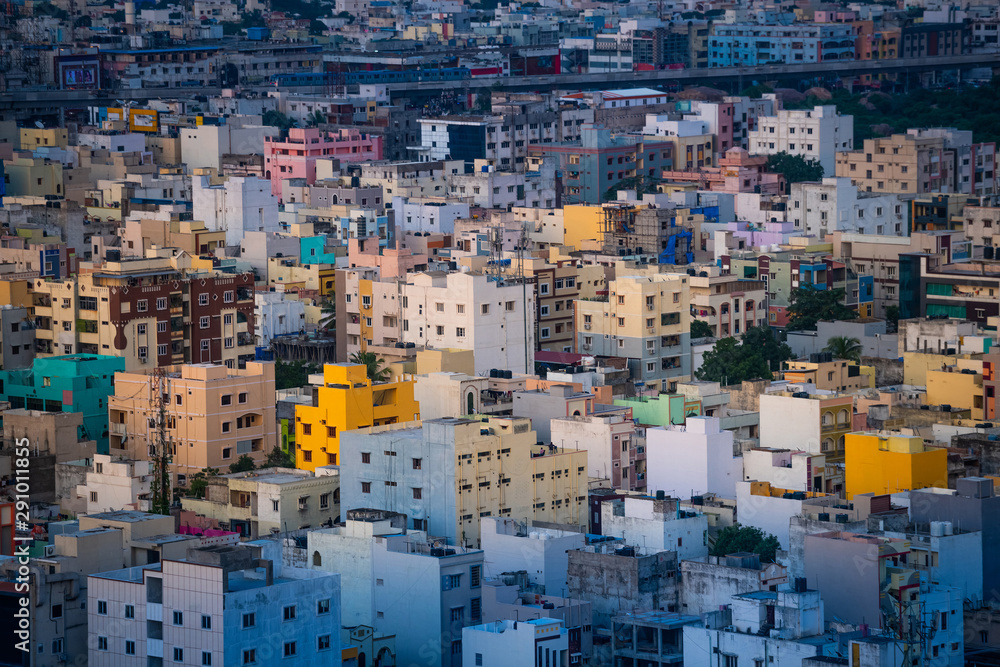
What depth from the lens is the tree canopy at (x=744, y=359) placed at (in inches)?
2980

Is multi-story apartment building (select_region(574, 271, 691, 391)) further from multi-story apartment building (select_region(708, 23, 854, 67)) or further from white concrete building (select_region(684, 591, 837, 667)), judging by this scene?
multi-story apartment building (select_region(708, 23, 854, 67))

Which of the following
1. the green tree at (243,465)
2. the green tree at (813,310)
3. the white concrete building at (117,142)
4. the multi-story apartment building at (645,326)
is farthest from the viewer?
the white concrete building at (117,142)

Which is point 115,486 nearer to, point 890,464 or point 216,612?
point 216,612

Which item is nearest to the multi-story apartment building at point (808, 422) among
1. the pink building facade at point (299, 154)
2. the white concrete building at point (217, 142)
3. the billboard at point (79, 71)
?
the pink building facade at point (299, 154)

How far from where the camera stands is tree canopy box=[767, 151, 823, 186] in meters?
118

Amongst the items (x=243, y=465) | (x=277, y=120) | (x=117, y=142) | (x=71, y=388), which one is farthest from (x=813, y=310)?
(x=277, y=120)

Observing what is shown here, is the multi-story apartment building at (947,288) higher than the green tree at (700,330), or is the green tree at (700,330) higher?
the multi-story apartment building at (947,288)

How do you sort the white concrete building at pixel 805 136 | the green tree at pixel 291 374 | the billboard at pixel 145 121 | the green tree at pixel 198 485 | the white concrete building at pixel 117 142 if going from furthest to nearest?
the billboard at pixel 145 121 < the white concrete building at pixel 117 142 < the white concrete building at pixel 805 136 < the green tree at pixel 291 374 < the green tree at pixel 198 485

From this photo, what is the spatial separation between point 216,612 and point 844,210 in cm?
6017

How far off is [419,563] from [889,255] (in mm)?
41485

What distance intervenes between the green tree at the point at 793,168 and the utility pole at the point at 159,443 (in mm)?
55854

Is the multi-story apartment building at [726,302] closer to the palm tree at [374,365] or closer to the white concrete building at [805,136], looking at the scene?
the palm tree at [374,365]

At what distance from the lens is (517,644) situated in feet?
160

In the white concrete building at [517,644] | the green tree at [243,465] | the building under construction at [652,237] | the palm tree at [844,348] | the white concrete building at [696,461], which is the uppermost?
the building under construction at [652,237]
